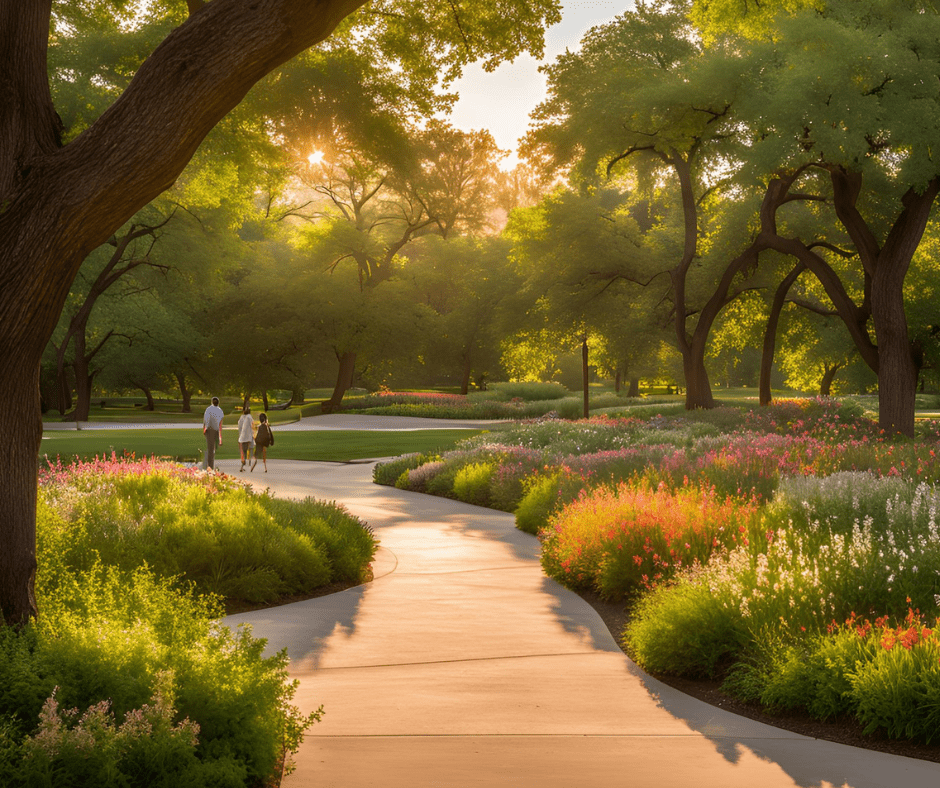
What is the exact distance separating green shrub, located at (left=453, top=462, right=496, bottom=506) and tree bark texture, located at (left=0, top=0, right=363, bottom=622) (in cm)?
1219

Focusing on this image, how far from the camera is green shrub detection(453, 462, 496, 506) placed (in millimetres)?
17000

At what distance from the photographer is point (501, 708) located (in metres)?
5.31

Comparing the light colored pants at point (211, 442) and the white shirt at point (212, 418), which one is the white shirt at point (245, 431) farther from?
the white shirt at point (212, 418)

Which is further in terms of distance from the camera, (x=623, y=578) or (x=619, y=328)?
(x=619, y=328)

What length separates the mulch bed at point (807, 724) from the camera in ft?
15.8

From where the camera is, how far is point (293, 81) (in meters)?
27.7

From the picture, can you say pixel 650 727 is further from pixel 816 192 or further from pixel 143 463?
pixel 816 192

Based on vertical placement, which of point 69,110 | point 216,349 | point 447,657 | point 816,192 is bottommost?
point 447,657

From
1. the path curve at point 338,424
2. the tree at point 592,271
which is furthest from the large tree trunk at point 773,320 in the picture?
the path curve at point 338,424

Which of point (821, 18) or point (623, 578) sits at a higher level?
point (821, 18)

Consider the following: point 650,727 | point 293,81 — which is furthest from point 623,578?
point 293,81

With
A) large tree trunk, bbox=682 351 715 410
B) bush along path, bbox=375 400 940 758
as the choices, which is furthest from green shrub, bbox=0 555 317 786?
large tree trunk, bbox=682 351 715 410

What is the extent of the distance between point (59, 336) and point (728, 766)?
5006 cm

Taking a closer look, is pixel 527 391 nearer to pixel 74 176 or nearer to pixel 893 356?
pixel 893 356
